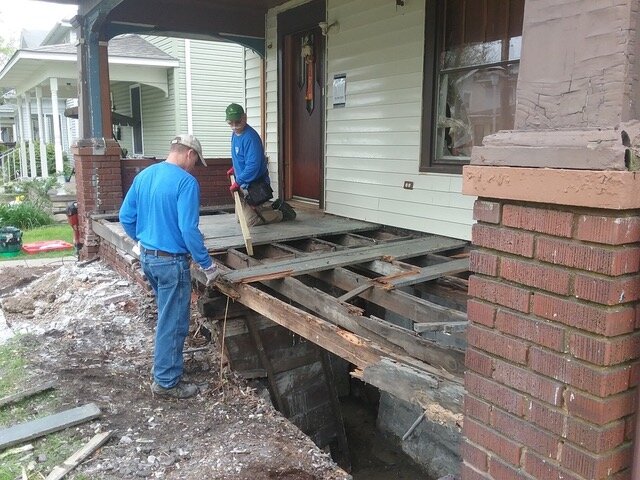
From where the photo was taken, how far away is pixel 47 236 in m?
13.2

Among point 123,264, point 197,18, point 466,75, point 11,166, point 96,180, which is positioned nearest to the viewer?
point 466,75

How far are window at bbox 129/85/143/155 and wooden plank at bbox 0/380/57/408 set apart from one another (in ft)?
51.4

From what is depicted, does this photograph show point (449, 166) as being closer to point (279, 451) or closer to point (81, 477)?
point (279, 451)

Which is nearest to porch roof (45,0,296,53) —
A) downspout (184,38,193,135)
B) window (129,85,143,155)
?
downspout (184,38,193,135)

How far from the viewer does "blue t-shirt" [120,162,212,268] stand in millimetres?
4367

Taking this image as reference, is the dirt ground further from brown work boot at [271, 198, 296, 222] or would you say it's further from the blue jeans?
brown work boot at [271, 198, 296, 222]

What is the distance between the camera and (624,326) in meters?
1.81

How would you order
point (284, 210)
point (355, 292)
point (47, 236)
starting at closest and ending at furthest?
point (355, 292), point (284, 210), point (47, 236)

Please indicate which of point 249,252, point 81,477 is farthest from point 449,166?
point 81,477

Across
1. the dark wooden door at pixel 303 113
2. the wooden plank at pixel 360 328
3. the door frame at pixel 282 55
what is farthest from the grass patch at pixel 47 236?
the wooden plank at pixel 360 328

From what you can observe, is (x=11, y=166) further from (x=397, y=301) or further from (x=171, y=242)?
(x=397, y=301)

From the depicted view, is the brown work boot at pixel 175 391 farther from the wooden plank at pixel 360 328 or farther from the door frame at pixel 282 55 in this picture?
the door frame at pixel 282 55

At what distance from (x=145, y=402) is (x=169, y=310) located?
0.78m

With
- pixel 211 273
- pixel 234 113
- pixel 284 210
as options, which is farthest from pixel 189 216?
pixel 284 210
